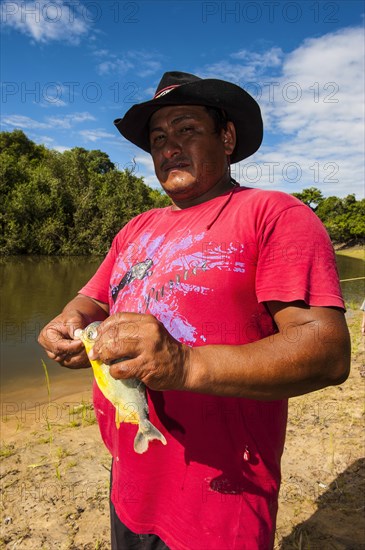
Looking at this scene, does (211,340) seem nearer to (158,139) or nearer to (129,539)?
(129,539)

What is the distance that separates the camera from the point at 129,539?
190 centimetres

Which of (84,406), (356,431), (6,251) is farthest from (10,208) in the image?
(356,431)

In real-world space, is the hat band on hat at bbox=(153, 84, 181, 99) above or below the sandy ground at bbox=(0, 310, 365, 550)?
above

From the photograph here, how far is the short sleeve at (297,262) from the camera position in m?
1.40

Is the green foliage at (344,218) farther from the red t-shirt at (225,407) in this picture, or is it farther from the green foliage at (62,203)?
the red t-shirt at (225,407)

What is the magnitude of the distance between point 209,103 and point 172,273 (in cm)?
103

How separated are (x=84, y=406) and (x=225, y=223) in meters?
5.51

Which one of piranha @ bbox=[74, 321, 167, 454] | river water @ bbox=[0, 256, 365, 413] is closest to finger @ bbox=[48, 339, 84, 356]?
piranha @ bbox=[74, 321, 167, 454]

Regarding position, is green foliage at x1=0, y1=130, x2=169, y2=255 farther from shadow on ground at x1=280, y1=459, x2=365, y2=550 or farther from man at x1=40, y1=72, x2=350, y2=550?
man at x1=40, y1=72, x2=350, y2=550

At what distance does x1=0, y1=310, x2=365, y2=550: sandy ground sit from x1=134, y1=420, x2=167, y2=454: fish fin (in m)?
2.34

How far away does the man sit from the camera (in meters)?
1.28

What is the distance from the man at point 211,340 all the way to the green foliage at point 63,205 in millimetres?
32524

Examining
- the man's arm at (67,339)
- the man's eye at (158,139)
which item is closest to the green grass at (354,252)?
A: the man's eye at (158,139)

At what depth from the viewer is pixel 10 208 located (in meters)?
32.4
